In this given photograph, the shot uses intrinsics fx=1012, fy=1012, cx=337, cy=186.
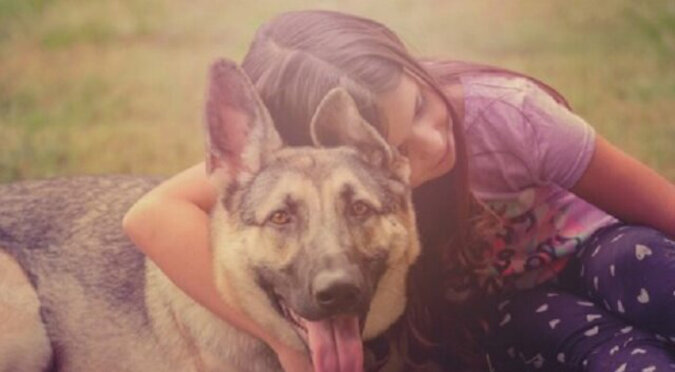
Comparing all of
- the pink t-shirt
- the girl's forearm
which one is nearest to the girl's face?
the pink t-shirt

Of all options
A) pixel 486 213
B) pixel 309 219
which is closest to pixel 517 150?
pixel 486 213

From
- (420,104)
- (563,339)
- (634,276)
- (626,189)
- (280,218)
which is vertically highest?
(420,104)

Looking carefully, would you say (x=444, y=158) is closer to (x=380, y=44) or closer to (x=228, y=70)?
(x=380, y=44)

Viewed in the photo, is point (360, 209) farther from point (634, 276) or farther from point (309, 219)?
point (634, 276)

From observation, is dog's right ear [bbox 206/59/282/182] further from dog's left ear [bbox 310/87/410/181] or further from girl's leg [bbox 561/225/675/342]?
girl's leg [bbox 561/225/675/342]

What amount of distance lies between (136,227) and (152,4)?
441 millimetres

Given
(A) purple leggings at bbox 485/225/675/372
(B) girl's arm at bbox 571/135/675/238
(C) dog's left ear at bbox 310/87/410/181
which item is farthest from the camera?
(B) girl's arm at bbox 571/135/675/238

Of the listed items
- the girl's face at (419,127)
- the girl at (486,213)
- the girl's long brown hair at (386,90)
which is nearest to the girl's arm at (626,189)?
the girl at (486,213)

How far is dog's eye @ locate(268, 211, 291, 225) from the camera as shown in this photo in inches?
62.7

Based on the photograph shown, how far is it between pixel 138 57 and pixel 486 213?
725 mm

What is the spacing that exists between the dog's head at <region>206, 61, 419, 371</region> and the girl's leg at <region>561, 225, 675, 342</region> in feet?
1.55

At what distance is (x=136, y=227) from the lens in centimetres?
178

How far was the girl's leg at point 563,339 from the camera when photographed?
1806mm

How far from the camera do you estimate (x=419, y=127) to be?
5.78 ft
